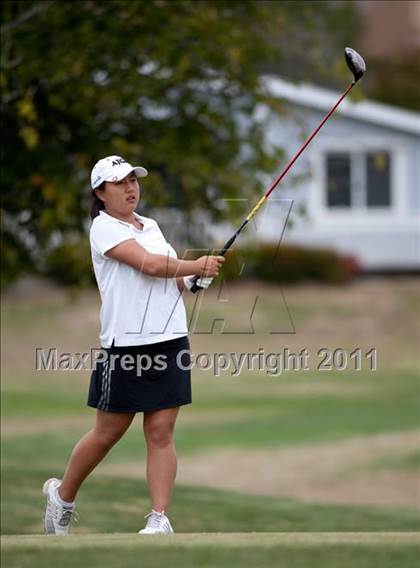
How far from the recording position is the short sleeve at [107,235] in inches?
269

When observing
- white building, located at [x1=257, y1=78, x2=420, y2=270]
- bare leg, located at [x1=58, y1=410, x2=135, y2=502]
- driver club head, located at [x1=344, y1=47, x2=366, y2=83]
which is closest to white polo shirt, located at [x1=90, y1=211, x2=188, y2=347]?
bare leg, located at [x1=58, y1=410, x2=135, y2=502]

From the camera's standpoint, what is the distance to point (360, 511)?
10.5 meters

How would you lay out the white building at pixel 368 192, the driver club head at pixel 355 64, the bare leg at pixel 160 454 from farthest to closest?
1. the white building at pixel 368 192
2. the driver club head at pixel 355 64
3. the bare leg at pixel 160 454

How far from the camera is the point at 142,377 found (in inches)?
270

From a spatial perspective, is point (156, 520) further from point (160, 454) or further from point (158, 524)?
point (160, 454)

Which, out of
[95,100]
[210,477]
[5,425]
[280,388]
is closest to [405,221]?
[280,388]

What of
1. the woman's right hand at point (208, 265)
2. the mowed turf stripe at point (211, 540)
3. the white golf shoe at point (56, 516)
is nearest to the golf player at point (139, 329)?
the woman's right hand at point (208, 265)

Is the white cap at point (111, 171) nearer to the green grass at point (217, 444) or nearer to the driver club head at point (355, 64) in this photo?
the driver club head at point (355, 64)

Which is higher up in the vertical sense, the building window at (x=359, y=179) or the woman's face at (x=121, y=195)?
the building window at (x=359, y=179)

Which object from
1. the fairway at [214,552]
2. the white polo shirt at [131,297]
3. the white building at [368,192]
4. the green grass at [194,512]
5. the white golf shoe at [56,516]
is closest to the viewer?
the fairway at [214,552]

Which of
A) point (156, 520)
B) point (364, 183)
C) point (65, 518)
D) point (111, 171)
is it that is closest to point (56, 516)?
point (65, 518)

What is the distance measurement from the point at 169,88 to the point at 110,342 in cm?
744

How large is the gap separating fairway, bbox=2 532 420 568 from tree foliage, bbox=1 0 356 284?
6.69 metres

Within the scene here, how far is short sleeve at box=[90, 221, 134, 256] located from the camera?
6839 mm
